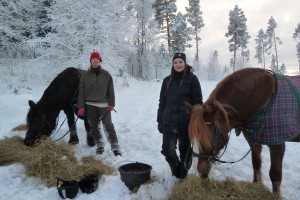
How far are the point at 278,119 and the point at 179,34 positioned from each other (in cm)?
2508

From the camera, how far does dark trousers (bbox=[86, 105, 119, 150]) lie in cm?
530

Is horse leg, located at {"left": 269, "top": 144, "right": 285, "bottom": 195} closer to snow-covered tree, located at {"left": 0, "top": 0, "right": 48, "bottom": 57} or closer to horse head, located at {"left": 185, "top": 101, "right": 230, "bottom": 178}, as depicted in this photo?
horse head, located at {"left": 185, "top": 101, "right": 230, "bottom": 178}

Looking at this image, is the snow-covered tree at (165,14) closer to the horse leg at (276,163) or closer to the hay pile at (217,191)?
the horse leg at (276,163)

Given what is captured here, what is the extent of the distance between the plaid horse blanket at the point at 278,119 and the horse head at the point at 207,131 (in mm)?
545

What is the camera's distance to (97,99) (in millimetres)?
5246

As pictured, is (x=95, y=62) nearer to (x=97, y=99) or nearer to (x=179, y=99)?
(x=97, y=99)

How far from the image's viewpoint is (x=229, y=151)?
18.6ft

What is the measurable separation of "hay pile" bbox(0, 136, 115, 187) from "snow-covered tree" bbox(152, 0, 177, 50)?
78.2 feet

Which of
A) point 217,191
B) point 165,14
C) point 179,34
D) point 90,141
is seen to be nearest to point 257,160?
point 217,191

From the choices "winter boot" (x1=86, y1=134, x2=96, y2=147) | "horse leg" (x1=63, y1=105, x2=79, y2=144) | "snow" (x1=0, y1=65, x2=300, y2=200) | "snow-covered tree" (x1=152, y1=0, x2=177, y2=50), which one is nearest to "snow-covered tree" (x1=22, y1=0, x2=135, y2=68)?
"snow" (x1=0, y1=65, x2=300, y2=200)

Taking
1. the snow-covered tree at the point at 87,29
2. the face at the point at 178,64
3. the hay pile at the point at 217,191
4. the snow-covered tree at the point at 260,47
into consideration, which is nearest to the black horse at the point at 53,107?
the face at the point at 178,64

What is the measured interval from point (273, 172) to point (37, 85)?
14.4 metres

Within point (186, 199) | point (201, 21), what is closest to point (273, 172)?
point (186, 199)

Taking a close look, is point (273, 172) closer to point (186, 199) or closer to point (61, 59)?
point (186, 199)
